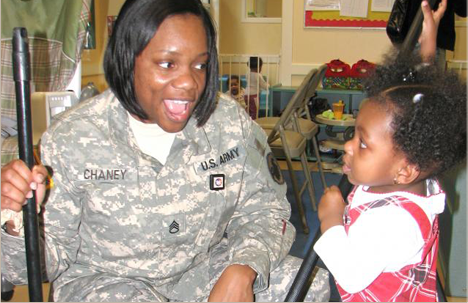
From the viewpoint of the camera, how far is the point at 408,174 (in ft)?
3.34

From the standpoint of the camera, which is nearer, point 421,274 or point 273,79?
point 421,274

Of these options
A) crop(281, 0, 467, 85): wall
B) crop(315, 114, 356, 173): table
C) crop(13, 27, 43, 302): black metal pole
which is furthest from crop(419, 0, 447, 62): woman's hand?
crop(281, 0, 467, 85): wall

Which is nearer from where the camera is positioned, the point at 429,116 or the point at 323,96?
the point at 429,116

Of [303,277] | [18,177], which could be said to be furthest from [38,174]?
[303,277]

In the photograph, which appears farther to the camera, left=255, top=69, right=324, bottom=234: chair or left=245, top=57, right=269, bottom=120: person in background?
left=245, top=57, right=269, bottom=120: person in background

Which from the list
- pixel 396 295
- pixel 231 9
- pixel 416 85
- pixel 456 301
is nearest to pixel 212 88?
pixel 416 85

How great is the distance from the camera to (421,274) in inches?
41.9

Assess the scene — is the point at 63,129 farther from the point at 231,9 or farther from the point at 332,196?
the point at 231,9

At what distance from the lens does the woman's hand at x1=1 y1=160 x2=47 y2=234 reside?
2.79 feet

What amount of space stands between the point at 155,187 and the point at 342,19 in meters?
4.32

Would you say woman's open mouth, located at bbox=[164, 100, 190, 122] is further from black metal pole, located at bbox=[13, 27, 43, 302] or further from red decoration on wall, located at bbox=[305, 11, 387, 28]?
red decoration on wall, located at bbox=[305, 11, 387, 28]

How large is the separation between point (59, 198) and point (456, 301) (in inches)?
67.2

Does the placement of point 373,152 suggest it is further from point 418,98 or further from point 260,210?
point 260,210

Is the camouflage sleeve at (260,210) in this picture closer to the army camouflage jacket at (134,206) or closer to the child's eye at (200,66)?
the army camouflage jacket at (134,206)
